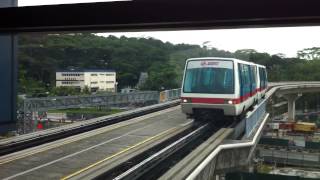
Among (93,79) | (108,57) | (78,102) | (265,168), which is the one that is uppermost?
(108,57)

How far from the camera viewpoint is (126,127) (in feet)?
58.3

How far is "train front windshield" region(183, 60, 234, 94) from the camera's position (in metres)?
16.2

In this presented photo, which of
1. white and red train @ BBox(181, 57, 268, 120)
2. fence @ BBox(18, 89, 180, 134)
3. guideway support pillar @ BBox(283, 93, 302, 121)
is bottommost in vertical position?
guideway support pillar @ BBox(283, 93, 302, 121)

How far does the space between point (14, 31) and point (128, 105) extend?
62.8 feet

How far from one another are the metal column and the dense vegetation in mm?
11052

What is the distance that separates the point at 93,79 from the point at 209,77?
8098 millimetres

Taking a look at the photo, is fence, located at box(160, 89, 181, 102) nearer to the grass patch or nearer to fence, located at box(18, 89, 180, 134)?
fence, located at box(18, 89, 180, 134)

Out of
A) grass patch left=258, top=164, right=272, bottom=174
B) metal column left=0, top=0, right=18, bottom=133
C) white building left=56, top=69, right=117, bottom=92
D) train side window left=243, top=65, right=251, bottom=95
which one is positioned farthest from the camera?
grass patch left=258, top=164, right=272, bottom=174

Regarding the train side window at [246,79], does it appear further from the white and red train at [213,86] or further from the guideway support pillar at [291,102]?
the guideway support pillar at [291,102]

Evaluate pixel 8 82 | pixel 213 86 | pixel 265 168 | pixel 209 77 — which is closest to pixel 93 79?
pixel 209 77

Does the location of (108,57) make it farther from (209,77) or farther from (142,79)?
(209,77)

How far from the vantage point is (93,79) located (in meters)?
22.2

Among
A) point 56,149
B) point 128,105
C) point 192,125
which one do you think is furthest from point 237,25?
point 128,105

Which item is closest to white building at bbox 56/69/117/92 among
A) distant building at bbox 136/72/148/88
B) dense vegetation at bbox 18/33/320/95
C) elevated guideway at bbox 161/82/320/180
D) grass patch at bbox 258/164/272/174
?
dense vegetation at bbox 18/33/320/95
